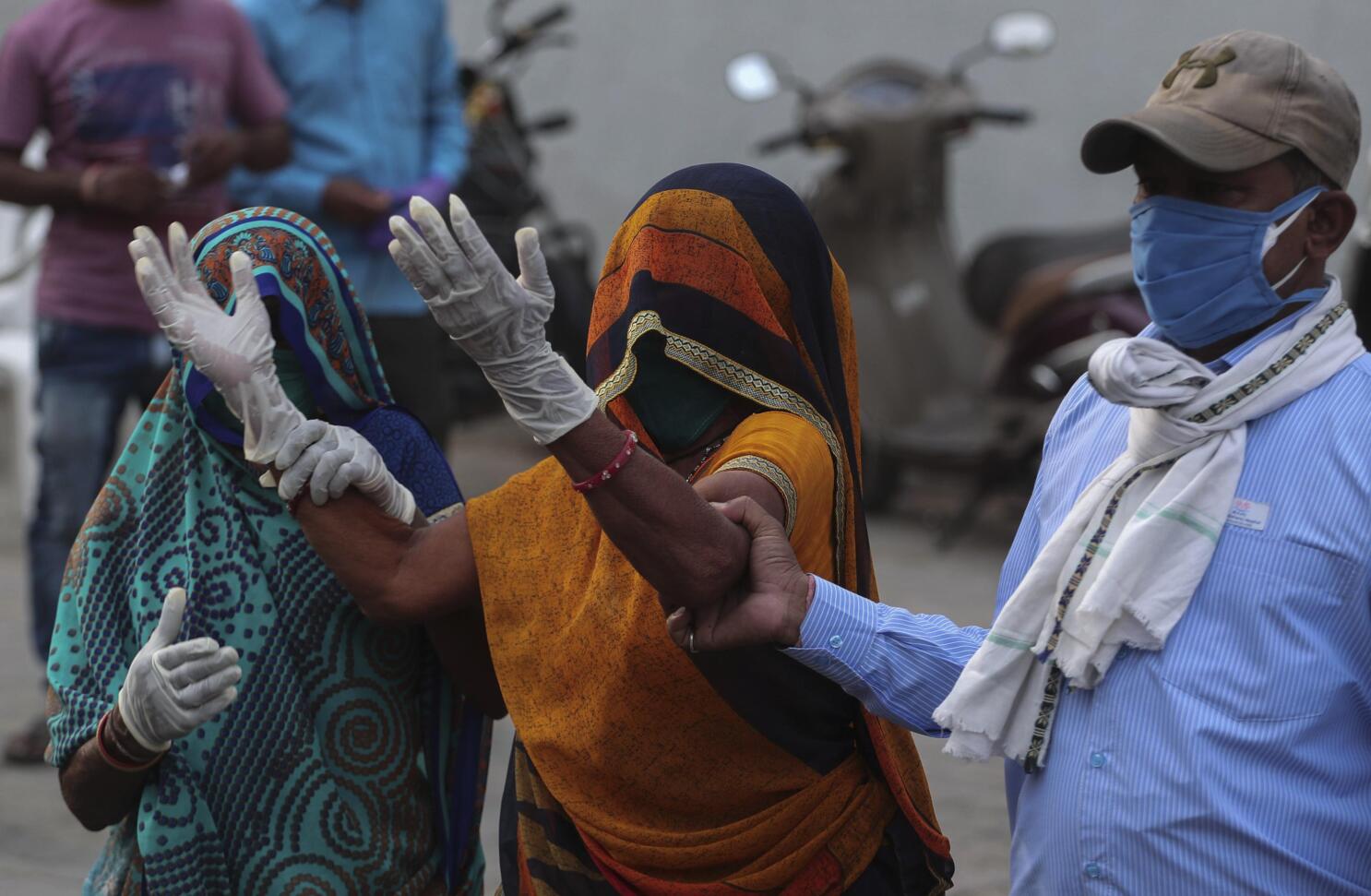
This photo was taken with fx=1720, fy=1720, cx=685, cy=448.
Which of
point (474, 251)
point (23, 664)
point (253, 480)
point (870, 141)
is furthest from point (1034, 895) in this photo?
point (870, 141)

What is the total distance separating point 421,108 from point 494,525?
318 cm

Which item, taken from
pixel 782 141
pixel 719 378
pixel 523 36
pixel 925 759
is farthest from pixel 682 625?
pixel 523 36

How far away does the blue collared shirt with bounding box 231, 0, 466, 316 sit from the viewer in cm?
→ 483

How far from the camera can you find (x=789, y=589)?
1960mm

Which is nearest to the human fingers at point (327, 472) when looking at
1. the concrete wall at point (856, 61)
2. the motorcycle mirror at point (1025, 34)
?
the motorcycle mirror at point (1025, 34)

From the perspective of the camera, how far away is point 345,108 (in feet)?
16.2

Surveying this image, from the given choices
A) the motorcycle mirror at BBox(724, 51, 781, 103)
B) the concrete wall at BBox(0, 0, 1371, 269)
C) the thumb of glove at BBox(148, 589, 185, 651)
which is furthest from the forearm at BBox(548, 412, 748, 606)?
the concrete wall at BBox(0, 0, 1371, 269)

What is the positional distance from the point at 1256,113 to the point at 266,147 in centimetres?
339

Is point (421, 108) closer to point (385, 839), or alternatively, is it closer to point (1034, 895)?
point (385, 839)


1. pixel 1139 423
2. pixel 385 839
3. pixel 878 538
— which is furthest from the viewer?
pixel 878 538

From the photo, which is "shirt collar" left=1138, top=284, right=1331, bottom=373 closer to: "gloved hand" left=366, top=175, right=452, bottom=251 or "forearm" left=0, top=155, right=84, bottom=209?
"gloved hand" left=366, top=175, right=452, bottom=251

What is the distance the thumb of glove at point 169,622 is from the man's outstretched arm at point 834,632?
2.07 ft

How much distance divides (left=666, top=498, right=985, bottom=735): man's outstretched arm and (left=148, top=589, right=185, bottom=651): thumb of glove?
2.07ft

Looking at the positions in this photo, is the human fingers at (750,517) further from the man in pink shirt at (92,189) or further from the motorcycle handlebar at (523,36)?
the motorcycle handlebar at (523,36)
